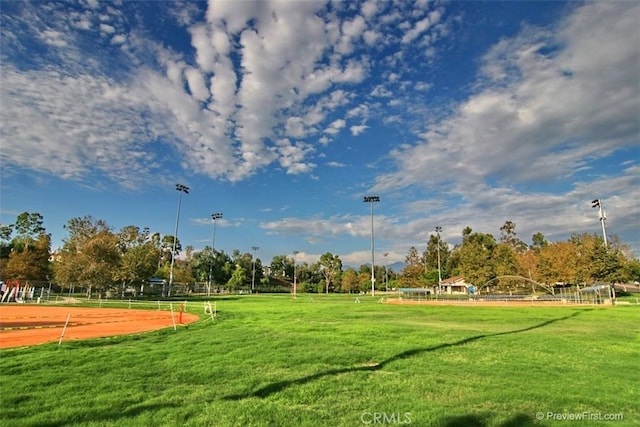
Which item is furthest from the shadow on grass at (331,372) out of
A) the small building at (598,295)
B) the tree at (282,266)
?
the tree at (282,266)

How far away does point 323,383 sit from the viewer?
321 inches

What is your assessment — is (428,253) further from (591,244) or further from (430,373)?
(430,373)

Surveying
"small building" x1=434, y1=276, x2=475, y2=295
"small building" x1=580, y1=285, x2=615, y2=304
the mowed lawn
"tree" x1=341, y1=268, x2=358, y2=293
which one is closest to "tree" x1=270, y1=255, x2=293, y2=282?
"tree" x1=341, y1=268, x2=358, y2=293

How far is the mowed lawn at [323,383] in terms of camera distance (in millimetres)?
6195

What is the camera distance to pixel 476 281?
6122 centimetres

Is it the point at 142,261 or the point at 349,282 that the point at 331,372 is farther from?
the point at 349,282

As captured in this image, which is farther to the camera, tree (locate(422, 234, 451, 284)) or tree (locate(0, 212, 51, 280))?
tree (locate(422, 234, 451, 284))

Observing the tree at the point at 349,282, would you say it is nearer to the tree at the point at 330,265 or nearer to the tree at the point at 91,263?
the tree at the point at 330,265

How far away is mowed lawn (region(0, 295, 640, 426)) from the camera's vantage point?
6195mm

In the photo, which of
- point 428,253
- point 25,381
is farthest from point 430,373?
point 428,253

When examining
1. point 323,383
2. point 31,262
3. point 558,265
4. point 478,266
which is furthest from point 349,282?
point 323,383

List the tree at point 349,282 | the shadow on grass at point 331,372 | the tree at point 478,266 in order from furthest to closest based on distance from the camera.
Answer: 1. the tree at point 349,282
2. the tree at point 478,266
3. the shadow on grass at point 331,372

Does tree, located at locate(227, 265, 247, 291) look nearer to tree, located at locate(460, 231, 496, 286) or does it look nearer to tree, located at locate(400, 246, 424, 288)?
tree, located at locate(400, 246, 424, 288)

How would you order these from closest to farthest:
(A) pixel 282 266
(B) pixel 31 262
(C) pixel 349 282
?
1. (B) pixel 31 262
2. (C) pixel 349 282
3. (A) pixel 282 266
